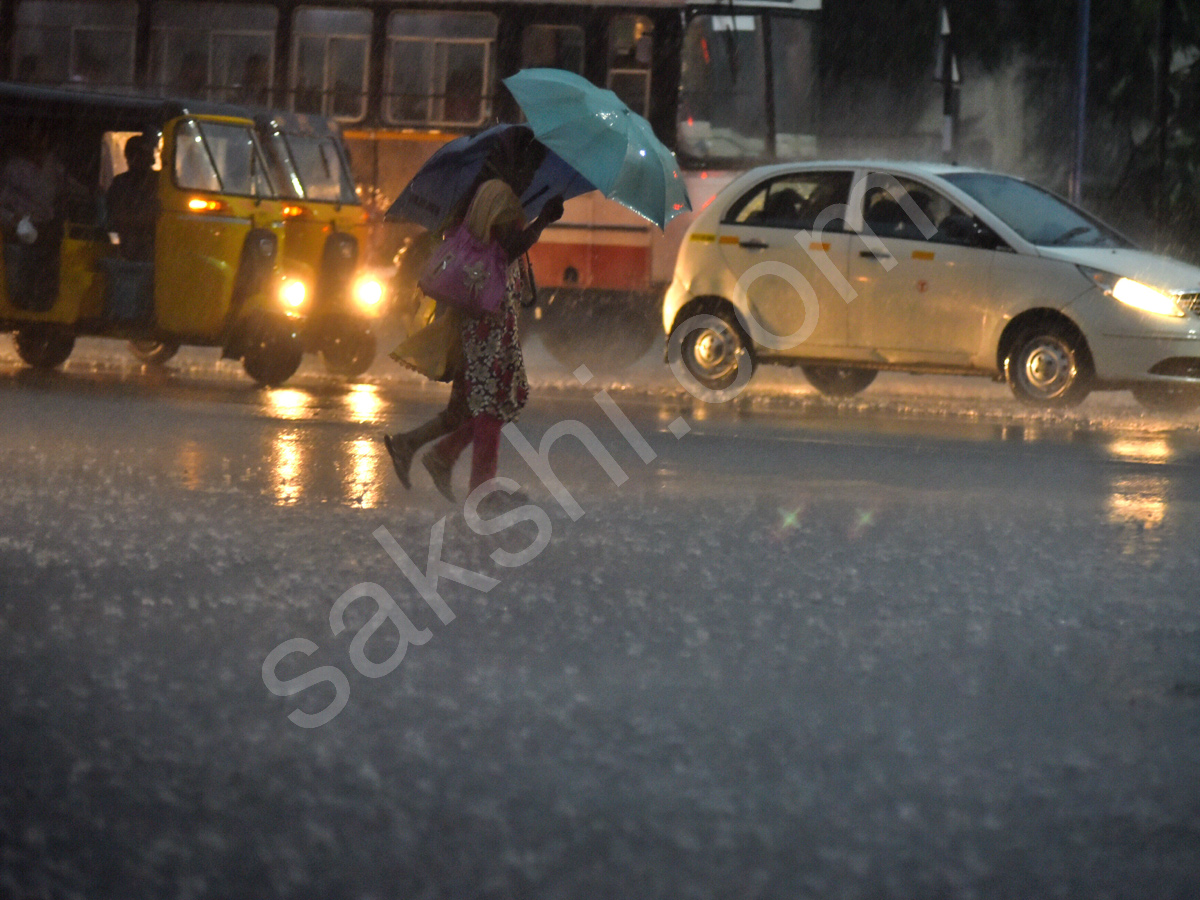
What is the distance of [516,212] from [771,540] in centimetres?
174

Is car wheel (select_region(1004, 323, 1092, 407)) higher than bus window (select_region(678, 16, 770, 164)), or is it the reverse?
bus window (select_region(678, 16, 770, 164))

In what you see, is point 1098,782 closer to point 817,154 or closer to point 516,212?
point 516,212

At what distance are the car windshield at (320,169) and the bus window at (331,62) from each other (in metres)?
2.27

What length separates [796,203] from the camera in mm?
15164

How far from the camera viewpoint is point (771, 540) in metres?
8.34

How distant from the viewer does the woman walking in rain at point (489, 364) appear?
8445 millimetres

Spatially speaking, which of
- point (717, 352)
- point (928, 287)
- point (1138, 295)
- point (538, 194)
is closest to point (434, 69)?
point (717, 352)

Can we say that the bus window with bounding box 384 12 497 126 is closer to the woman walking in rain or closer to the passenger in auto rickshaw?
the passenger in auto rickshaw

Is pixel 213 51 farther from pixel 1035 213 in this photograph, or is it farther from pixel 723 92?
pixel 1035 213

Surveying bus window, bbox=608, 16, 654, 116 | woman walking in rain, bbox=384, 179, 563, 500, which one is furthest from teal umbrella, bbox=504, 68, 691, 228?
bus window, bbox=608, 16, 654, 116

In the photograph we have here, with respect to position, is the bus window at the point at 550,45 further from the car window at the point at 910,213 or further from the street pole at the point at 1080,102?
the street pole at the point at 1080,102

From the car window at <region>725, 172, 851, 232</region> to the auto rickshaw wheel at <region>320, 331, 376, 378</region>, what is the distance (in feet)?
11.3

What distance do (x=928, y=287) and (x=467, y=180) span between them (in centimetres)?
638

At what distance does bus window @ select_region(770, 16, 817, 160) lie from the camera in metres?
18.6
